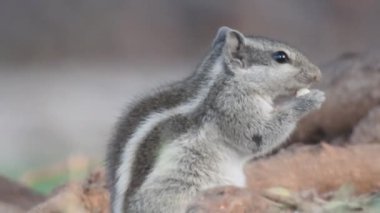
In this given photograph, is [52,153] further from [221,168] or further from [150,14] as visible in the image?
[221,168]

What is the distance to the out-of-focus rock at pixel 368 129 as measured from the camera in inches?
410

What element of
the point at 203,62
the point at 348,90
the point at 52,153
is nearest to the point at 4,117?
the point at 52,153

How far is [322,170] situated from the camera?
9562mm

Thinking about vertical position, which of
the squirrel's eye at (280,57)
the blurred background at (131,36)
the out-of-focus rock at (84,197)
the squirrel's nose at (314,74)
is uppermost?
the squirrel's eye at (280,57)

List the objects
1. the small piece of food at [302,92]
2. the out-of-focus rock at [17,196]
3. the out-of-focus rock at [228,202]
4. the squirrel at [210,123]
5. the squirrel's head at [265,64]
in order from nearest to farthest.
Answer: the out-of-focus rock at [228,202] → the squirrel at [210,123] → the squirrel's head at [265,64] → the small piece of food at [302,92] → the out-of-focus rock at [17,196]

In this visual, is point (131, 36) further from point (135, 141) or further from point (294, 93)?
point (135, 141)

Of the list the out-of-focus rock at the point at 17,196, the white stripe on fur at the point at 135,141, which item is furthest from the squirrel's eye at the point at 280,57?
the out-of-focus rock at the point at 17,196

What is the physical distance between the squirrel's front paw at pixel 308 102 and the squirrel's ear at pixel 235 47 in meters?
0.35

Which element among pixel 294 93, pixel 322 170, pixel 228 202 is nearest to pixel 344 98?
pixel 322 170

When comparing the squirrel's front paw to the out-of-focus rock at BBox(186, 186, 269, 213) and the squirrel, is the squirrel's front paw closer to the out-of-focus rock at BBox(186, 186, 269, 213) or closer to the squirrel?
the squirrel

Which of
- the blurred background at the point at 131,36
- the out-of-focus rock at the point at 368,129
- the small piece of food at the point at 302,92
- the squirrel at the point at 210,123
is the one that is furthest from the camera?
the blurred background at the point at 131,36

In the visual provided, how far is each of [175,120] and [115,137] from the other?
349 millimetres

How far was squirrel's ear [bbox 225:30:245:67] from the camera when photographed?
909 cm

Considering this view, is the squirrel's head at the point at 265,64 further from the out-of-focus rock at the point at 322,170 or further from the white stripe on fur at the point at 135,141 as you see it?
the out-of-focus rock at the point at 322,170
